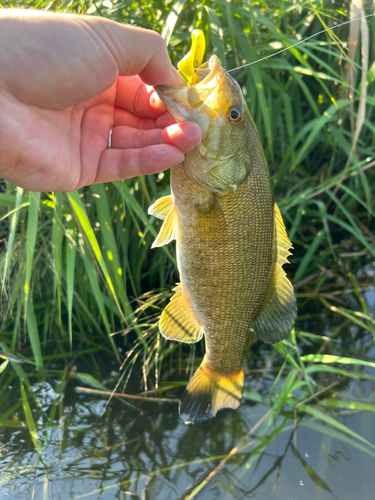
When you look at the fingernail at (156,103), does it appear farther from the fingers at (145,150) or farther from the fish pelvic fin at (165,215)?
the fish pelvic fin at (165,215)

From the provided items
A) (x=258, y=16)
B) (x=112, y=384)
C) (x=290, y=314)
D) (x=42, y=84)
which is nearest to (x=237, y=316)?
(x=290, y=314)

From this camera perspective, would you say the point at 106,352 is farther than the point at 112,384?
Yes

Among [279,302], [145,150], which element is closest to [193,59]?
[145,150]

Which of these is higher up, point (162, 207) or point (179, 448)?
point (162, 207)

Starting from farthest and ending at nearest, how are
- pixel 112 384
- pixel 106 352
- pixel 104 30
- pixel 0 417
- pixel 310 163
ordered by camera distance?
pixel 310 163 → pixel 106 352 → pixel 112 384 → pixel 0 417 → pixel 104 30

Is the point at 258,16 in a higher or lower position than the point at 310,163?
higher

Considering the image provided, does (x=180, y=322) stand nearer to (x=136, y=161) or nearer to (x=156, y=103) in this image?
(x=136, y=161)

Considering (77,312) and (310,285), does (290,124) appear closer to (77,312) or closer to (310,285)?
(310,285)
